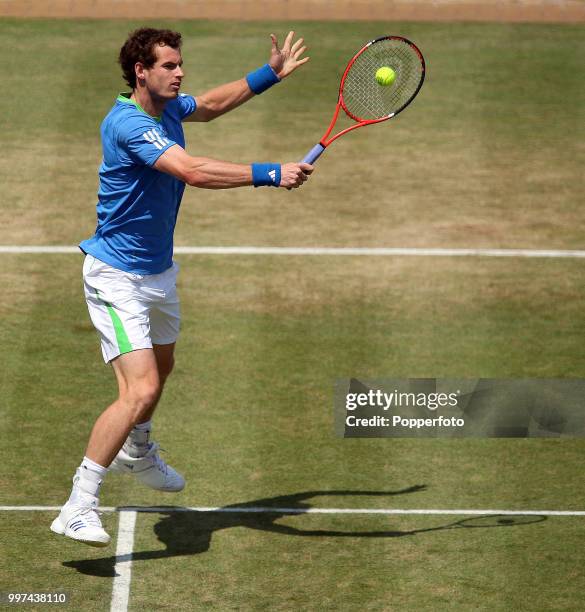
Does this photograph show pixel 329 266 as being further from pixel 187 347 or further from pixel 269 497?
pixel 269 497

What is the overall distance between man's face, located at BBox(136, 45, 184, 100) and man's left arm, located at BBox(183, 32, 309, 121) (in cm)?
97

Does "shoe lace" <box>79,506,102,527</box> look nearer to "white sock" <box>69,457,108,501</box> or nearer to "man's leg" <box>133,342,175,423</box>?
"white sock" <box>69,457,108,501</box>

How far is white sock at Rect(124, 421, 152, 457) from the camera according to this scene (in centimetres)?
853

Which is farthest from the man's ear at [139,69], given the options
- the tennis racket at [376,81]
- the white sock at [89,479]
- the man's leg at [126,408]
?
the white sock at [89,479]

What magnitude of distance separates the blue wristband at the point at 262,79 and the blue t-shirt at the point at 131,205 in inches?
41.0

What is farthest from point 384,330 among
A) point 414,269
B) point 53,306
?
point 53,306

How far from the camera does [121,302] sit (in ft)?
26.7

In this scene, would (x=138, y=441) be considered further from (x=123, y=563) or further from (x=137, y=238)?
(x=137, y=238)

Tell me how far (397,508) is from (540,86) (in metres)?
9.25

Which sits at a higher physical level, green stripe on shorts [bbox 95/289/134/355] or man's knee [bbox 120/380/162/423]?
green stripe on shorts [bbox 95/289/134/355]

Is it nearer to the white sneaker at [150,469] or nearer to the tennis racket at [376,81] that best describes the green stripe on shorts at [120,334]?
the white sneaker at [150,469]

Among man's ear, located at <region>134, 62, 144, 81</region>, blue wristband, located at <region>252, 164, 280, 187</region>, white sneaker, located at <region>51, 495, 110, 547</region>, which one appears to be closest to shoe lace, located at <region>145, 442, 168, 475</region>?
white sneaker, located at <region>51, 495, 110, 547</region>

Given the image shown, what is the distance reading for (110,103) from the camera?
52.6 feet

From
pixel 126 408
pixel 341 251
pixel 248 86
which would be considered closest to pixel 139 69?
Answer: pixel 248 86
